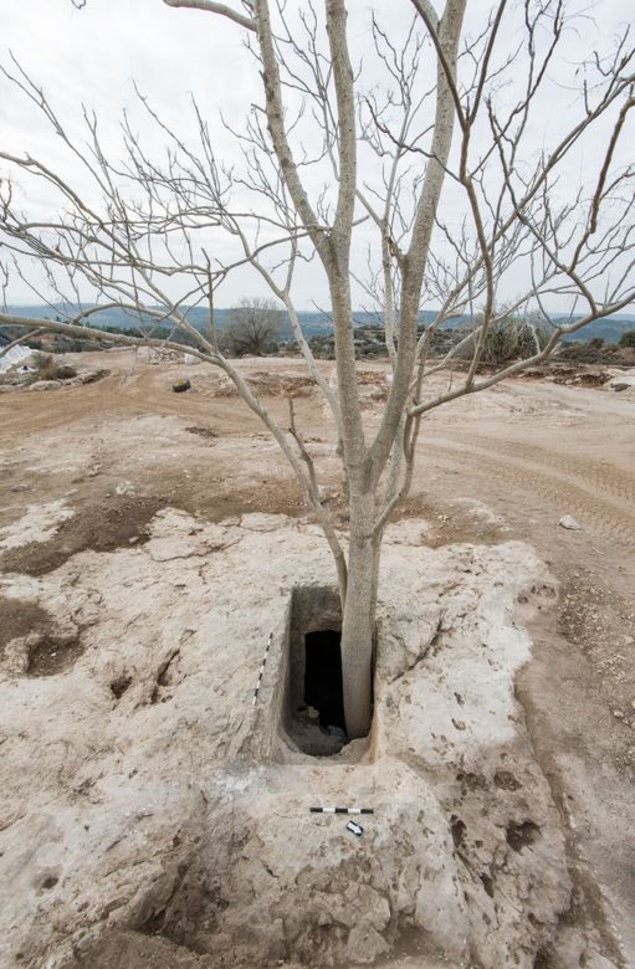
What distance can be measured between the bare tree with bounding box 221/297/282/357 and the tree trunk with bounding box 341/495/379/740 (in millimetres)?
21552

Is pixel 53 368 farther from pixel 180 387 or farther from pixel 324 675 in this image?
pixel 324 675

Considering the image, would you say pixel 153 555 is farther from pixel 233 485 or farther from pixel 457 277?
pixel 457 277

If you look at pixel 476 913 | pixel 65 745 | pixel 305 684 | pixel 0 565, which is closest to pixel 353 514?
pixel 476 913

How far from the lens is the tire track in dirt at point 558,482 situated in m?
6.09

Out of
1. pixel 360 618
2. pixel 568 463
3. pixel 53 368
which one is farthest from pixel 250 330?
pixel 360 618

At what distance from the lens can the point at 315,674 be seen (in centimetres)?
541

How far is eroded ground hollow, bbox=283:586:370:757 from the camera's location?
4.35 m

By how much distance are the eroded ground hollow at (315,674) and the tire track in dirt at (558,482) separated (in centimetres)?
335

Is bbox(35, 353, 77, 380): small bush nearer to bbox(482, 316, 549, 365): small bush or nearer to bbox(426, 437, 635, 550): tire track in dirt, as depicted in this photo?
bbox(426, 437, 635, 550): tire track in dirt

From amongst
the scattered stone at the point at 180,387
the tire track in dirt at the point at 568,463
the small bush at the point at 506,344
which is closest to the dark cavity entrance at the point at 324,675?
the tire track in dirt at the point at 568,463

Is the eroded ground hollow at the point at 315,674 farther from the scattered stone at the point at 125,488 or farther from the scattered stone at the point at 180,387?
the scattered stone at the point at 180,387

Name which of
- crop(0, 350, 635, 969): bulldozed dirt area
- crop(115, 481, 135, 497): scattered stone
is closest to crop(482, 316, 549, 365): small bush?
crop(0, 350, 635, 969): bulldozed dirt area

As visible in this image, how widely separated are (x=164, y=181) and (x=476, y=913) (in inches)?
169

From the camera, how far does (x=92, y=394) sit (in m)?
13.7
